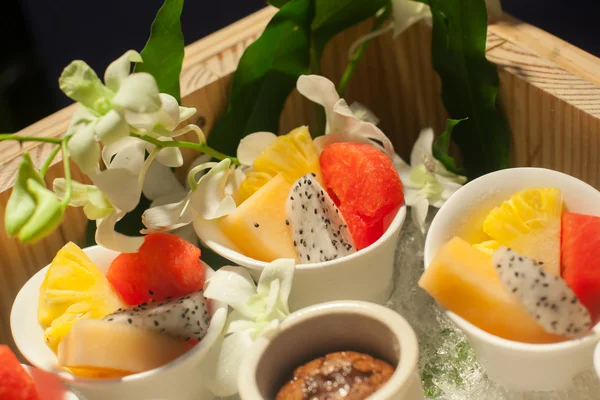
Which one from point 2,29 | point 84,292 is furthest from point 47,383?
point 2,29

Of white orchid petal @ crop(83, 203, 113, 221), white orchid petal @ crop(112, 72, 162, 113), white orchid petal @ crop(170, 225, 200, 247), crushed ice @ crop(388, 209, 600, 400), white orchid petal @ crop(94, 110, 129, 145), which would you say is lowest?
crushed ice @ crop(388, 209, 600, 400)

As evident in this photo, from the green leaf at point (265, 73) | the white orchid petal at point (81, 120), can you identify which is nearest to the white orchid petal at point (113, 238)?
the white orchid petal at point (81, 120)

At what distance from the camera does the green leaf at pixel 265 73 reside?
0.87m

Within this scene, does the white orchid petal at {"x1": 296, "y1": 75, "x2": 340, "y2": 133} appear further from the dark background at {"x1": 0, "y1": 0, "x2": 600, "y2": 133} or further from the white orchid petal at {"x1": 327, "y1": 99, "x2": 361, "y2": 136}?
the dark background at {"x1": 0, "y1": 0, "x2": 600, "y2": 133}

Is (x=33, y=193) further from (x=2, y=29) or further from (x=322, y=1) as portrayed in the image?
(x=2, y=29)

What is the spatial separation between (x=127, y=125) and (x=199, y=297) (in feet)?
0.61

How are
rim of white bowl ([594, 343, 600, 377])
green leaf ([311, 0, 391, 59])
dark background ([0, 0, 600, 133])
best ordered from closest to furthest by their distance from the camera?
1. rim of white bowl ([594, 343, 600, 377])
2. green leaf ([311, 0, 391, 59])
3. dark background ([0, 0, 600, 133])

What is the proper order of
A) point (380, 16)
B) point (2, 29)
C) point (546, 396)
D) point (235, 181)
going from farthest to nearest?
point (2, 29) → point (380, 16) → point (235, 181) → point (546, 396)

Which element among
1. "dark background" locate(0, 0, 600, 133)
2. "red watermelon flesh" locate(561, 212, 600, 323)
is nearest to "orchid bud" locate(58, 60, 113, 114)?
"red watermelon flesh" locate(561, 212, 600, 323)

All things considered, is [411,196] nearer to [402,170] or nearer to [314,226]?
[402,170]

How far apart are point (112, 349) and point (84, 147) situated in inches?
7.2

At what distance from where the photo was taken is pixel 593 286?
63 centimetres

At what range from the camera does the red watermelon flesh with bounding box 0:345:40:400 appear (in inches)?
23.9

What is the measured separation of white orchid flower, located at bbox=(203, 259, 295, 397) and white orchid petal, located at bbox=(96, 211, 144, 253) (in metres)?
0.08
